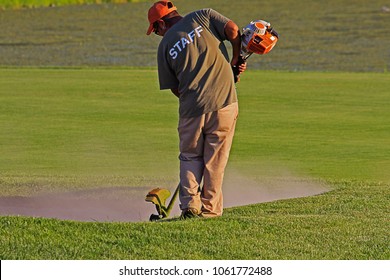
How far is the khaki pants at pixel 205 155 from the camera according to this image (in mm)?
8844

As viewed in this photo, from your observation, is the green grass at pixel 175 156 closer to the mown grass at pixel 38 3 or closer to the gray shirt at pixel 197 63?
the gray shirt at pixel 197 63

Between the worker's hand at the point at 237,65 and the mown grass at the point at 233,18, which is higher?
the worker's hand at the point at 237,65

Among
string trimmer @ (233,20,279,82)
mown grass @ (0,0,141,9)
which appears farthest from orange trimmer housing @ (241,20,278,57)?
mown grass @ (0,0,141,9)

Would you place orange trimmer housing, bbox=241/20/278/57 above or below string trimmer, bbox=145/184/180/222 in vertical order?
above

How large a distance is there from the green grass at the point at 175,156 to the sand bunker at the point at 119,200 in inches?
10.3

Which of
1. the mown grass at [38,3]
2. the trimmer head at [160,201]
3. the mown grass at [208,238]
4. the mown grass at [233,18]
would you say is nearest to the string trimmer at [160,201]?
the trimmer head at [160,201]

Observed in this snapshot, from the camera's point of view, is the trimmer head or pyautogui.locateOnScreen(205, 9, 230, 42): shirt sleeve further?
the trimmer head

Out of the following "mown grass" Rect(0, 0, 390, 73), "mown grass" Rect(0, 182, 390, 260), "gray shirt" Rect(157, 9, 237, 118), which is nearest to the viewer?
"mown grass" Rect(0, 182, 390, 260)

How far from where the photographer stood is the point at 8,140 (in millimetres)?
13250

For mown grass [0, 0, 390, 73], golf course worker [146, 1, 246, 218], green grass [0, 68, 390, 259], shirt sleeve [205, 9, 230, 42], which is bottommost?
mown grass [0, 0, 390, 73]

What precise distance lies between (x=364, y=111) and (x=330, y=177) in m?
4.85

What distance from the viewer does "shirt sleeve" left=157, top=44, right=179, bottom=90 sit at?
28.9 feet

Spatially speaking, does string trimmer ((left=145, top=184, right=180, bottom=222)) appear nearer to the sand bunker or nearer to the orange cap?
the sand bunker
